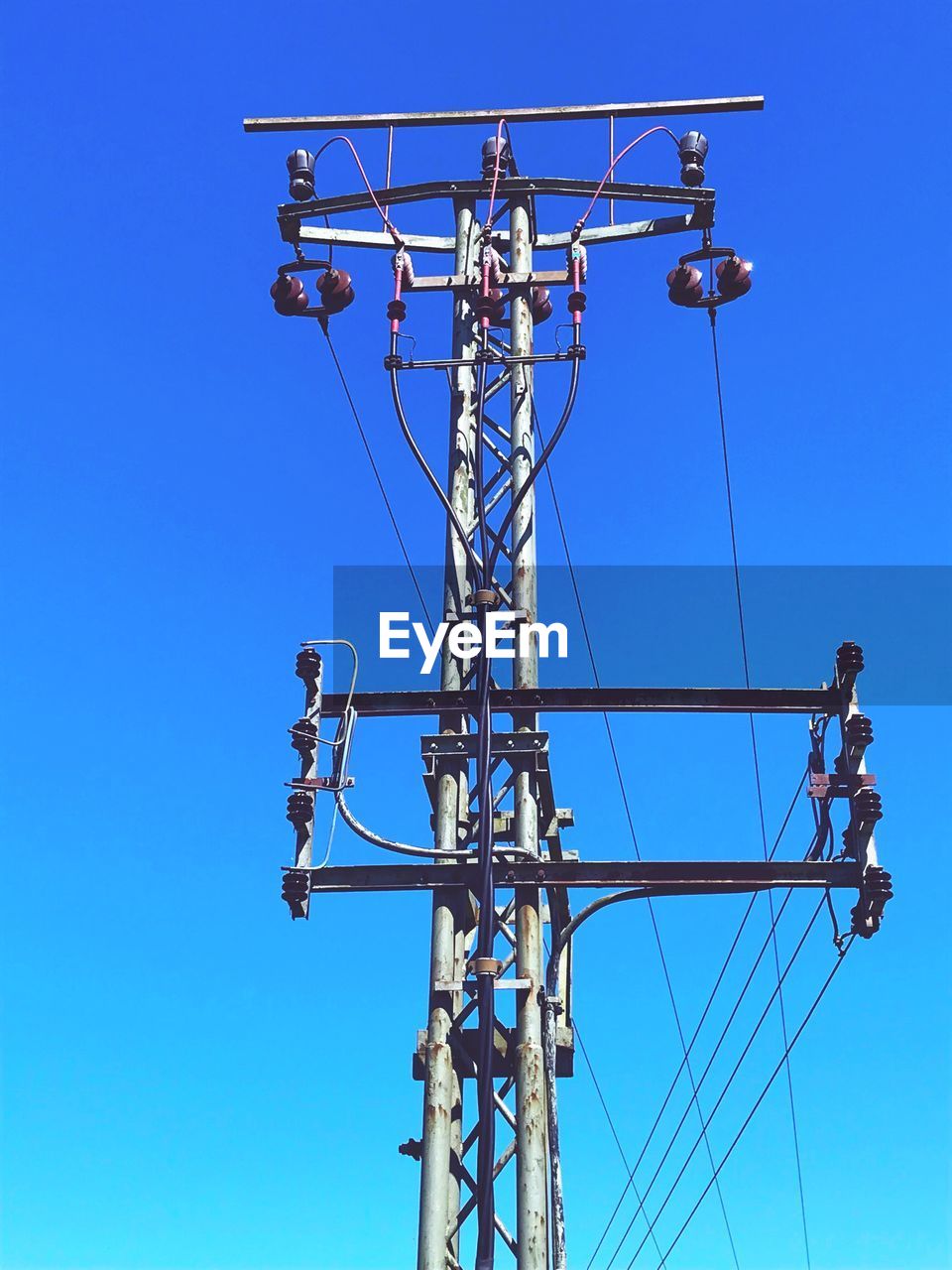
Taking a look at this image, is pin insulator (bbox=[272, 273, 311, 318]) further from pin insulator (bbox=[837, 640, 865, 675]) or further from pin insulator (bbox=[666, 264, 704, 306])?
pin insulator (bbox=[837, 640, 865, 675])

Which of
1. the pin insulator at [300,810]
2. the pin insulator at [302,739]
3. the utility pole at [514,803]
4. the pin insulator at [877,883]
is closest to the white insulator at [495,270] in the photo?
the utility pole at [514,803]

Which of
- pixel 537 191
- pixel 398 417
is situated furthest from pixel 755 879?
pixel 537 191

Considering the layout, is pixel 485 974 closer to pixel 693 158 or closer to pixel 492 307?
pixel 492 307

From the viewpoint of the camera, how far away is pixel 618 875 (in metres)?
9.38

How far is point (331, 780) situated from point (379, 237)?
4936mm

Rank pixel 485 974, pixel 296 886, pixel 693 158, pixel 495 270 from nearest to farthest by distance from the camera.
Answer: pixel 485 974 < pixel 296 886 < pixel 495 270 < pixel 693 158

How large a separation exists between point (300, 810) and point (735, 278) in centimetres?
587

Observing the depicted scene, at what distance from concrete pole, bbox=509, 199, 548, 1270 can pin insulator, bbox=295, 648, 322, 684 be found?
1.35 metres

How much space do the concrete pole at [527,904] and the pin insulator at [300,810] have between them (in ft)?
4.51

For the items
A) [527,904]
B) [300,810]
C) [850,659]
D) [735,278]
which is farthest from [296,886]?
[735,278]

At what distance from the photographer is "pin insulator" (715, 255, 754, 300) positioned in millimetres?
12102

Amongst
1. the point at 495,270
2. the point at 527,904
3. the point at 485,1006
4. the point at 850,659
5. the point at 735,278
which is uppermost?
the point at 735,278

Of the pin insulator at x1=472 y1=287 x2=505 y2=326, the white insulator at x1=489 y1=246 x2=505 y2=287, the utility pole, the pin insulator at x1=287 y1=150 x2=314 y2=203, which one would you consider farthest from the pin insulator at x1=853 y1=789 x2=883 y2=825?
the pin insulator at x1=287 y1=150 x2=314 y2=203

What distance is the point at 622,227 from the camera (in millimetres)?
12164
